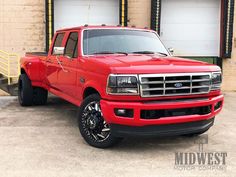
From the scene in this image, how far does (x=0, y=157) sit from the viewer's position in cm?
488

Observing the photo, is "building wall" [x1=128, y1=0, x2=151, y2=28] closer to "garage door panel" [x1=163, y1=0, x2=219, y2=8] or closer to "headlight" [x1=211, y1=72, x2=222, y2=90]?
"garage door panel" [x1=163, y1=0, x2=219, y2=8]

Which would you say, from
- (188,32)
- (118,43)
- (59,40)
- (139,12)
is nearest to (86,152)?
(118,43)

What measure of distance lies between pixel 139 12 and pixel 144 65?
8.23m

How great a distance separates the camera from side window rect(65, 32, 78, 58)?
20.5 feet

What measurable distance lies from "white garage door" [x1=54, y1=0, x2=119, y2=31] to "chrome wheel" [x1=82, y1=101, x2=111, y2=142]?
7.80 meters

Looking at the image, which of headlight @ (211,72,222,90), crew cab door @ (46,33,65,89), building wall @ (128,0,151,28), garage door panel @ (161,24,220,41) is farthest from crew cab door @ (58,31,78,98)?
garage door panel @ (161,24,220,41)

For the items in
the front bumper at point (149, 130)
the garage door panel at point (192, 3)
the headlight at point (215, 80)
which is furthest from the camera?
the garage door panel at point (192, 3)

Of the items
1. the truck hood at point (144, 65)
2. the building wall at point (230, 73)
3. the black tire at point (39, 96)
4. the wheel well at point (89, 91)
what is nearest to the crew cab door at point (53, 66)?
the black tire at point (39, 96)

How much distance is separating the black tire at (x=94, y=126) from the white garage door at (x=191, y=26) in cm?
819

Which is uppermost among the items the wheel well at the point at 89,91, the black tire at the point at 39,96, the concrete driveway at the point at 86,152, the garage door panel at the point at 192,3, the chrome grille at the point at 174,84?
the garage door panel at the point at 192,3

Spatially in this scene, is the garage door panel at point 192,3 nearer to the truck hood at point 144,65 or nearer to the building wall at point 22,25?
the building wall at point 22,25

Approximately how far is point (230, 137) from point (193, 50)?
7450 mm

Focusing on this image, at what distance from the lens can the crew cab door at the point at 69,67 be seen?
618 cm

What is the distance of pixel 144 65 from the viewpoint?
195 inches
